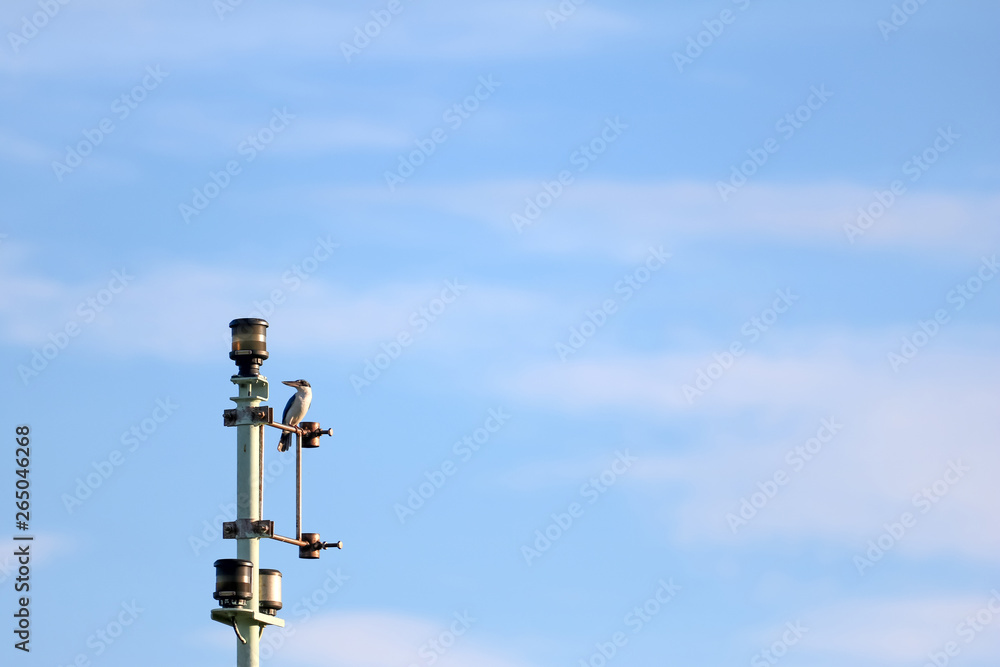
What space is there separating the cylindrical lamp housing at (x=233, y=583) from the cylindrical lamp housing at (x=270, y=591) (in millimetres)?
407

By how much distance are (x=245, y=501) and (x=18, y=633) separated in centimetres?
934

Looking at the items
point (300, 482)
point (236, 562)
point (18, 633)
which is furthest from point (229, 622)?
point (18, 633)

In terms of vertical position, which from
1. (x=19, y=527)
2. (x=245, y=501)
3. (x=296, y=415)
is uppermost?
(x=19, y=527)

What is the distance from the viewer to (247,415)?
21453mm

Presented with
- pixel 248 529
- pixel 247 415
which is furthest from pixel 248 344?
pixel 248 529

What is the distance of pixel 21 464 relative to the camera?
98.3 ft

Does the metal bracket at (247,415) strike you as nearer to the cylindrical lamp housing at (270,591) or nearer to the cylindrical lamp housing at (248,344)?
the cylindrical lamp housing at (248,344)

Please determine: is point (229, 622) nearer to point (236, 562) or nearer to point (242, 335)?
point (236, 562)

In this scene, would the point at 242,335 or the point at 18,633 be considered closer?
the point at 242,335

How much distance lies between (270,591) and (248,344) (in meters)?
3.22

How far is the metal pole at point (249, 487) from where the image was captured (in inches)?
821

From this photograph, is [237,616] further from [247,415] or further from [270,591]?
[247,415]

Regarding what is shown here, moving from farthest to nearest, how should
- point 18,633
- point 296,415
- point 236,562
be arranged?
point 18,633 → point 296,415 → point 236,562

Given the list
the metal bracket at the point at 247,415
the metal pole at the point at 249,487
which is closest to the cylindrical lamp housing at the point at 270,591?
the metal pole at the point at 249,487
